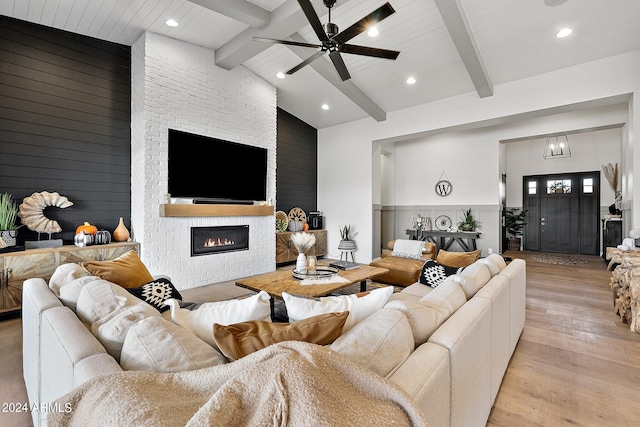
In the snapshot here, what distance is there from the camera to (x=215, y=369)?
739 millimetres

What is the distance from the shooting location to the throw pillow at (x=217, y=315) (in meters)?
1.17

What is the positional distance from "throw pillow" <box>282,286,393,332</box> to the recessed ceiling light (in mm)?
4226

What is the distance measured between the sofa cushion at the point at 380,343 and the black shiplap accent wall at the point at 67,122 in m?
4.34

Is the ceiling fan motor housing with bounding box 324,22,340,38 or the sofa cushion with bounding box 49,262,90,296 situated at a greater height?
the ceiling fan motor housing with bounding box 324,22,340,38

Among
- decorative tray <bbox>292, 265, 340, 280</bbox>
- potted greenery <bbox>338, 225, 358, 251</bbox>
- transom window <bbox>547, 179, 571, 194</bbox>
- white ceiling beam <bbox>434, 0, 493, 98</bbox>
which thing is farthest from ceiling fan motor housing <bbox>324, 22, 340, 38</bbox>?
transom window <bbox>547, 179, 571, 194</bbox>

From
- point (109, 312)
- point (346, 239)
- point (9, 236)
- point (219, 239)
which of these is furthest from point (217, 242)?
point (109, 312)

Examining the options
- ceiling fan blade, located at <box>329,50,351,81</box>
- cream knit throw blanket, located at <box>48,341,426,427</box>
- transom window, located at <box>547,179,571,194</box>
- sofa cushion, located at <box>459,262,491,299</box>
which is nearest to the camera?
cream knit throw blanket, located at <box>48,341,426,427</box>

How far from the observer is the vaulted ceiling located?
11.0ft

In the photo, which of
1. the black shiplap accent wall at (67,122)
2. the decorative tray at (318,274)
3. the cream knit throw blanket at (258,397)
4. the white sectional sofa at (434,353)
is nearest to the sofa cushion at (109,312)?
the white sectional sofa at (434,353)

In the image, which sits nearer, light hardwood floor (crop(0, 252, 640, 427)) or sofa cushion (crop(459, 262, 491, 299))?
light hardwood floor (crop(0, 252, 640, 427))

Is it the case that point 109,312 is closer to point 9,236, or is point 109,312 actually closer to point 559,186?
point 9,236

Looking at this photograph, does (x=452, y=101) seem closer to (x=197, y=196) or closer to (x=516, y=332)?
(x=516, y=332)

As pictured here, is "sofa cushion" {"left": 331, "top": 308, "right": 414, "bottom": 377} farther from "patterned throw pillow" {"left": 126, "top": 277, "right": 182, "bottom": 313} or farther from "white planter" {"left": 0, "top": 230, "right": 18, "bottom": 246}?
"white planter" {"left": 0, "top": 230, "right": 18, "bottom": 246}

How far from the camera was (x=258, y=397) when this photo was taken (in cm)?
59
